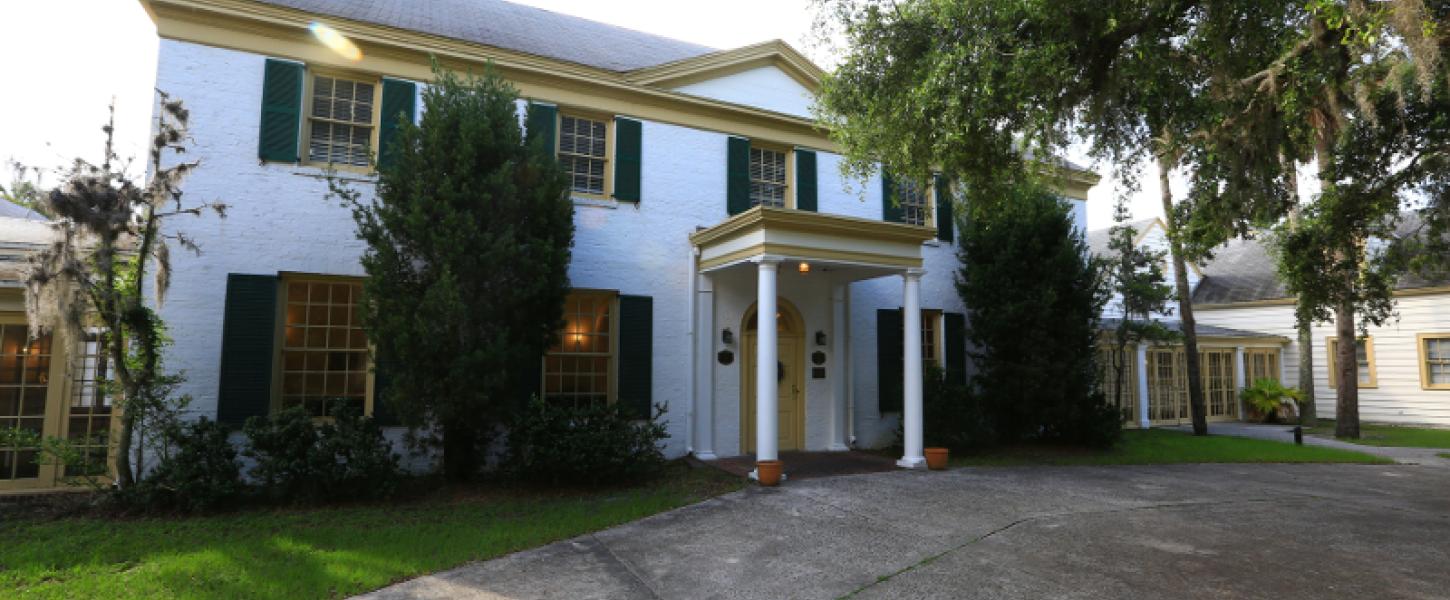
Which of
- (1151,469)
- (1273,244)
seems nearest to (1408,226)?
(1273,244)

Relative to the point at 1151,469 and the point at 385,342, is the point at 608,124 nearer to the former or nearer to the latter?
the point at 385,342

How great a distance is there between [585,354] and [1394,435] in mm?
16629

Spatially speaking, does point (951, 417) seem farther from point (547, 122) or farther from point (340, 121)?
point (340, 121)

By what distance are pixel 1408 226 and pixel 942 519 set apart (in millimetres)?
21493

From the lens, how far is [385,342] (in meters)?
6.96

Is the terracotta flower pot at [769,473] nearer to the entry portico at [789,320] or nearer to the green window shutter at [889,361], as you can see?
the entry portico at [789,320]

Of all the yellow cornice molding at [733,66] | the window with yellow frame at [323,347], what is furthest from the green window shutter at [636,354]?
the yellow cornice molding at [733,66]

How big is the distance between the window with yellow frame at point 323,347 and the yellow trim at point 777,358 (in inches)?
188

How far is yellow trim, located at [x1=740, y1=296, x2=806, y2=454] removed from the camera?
9898 mm

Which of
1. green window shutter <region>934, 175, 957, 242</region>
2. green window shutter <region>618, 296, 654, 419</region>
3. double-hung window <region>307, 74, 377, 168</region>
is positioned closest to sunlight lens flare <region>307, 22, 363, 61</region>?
double-hung window <region>307, 74, 377, 168</region>

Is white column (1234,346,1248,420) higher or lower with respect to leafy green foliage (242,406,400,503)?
higher

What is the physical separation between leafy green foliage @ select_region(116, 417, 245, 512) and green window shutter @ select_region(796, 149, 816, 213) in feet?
25.3

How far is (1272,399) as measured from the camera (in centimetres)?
1673

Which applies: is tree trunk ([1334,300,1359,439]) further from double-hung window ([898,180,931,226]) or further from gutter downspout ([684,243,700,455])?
gutter downspout ([684,243,700,455])
